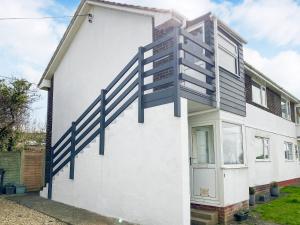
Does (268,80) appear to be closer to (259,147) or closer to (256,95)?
(256,95)

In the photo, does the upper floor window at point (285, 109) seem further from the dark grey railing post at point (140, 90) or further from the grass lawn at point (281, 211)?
the dark grey railing post at point (140, 90)

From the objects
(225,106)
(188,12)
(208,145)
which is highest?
(188,12)

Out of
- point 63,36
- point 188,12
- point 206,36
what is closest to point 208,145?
point 206,36

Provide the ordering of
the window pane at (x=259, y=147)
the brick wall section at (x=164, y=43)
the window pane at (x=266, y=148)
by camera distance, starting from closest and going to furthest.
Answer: the brick wall section at (x=164, y=43) → the window pane at (x=259, y=147) → the window pane at (x=266, y=148)

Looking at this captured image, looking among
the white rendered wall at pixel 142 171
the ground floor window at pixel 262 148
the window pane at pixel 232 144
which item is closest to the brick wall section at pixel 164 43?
the white rendered wall at pixel 142 171

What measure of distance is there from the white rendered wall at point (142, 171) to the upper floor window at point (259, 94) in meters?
7.40

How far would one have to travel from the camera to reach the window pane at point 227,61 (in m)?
9.22

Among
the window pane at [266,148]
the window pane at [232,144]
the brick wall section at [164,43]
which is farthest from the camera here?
the window pane at [266,148]

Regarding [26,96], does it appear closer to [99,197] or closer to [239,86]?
[99,197]

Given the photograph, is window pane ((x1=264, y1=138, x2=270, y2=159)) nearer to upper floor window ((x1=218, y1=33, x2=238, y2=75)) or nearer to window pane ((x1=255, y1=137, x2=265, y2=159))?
window pane ((x1=255, y1=137, x2=265, y2=159))

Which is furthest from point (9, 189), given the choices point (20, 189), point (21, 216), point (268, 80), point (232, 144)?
point (268, 80)

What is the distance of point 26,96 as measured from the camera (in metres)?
14.2

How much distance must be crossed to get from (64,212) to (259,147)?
29.3 ft

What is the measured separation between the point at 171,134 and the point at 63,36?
30.0ft
